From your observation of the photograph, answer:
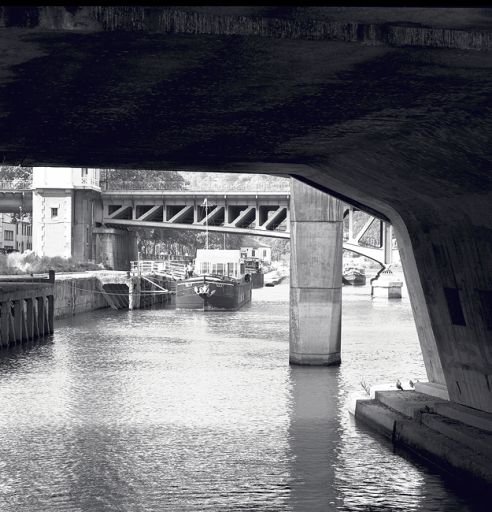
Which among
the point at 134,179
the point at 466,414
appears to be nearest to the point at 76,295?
the point at 466,414

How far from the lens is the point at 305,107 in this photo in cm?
1282

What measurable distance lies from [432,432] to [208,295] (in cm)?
5405

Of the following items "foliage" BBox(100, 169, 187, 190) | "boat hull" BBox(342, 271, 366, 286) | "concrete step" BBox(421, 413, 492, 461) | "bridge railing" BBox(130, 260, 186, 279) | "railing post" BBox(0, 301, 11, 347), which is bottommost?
"concrete step" BBox(421, 413, 492, 461)

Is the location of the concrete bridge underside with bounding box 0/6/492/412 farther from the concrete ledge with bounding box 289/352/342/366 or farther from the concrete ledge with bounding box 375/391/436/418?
the concrete ledge with bounding box 289/352/342/366

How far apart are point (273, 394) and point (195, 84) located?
57.8 ft

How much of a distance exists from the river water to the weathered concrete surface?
39cm

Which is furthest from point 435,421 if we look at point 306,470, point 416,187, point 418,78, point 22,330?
point 22,330

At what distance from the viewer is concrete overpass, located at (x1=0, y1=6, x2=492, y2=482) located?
9.44 meters

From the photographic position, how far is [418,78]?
10.9 meters

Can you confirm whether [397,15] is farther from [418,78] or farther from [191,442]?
[191,442]

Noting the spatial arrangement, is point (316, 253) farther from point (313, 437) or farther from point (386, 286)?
point (386, 286)

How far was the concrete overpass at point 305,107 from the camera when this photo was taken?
9.44 metres

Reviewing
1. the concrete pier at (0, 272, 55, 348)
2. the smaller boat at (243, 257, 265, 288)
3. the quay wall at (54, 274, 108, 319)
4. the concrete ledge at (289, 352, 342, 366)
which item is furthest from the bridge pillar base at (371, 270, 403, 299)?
the concrete ledge at (289, 352, 342, 366)

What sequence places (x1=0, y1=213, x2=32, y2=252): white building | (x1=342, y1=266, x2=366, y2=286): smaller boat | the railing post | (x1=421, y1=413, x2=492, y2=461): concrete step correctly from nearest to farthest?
(x1=421, y1=413, x2=492, y2=461): concrete step < the railing post < (x1=342, y1=266, x2=366, y2=286): smaller boat < (x1=0, y1=213, x2=32, y2=252): white building
